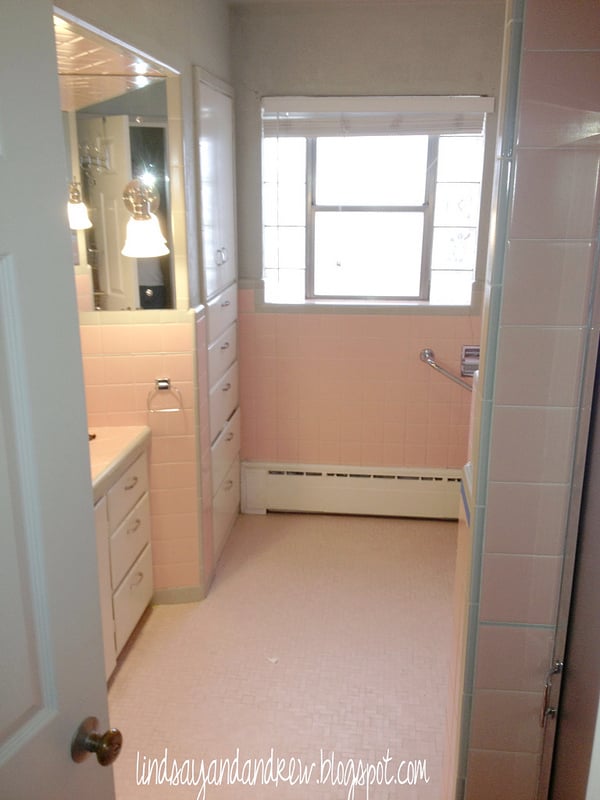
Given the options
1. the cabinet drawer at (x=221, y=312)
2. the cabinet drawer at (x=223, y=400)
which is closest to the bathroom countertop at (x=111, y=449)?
the cabinet drawer at (x=223, y=400)

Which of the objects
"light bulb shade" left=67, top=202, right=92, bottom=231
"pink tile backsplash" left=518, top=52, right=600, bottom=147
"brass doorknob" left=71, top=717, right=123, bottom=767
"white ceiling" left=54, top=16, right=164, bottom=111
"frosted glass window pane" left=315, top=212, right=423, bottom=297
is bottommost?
"brass doorknob" left=71, top=717, right=123, bottom=767

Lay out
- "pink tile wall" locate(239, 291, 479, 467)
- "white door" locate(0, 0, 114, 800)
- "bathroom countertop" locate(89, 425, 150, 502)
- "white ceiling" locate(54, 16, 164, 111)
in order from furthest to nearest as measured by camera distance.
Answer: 1. "pink tile wall" locate(239, 291, 479, 467)
2. "bathroom countertop" locate(89, 425, 150, 502)
3. "white ceiling" locate(54, 16, 164, 111)
4. "white door" locate(0, 0, 114, 800)

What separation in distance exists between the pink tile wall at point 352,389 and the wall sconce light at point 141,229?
1.18 metres

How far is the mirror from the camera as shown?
2635 millimetres

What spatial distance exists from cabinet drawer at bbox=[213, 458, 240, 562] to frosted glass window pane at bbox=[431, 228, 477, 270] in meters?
1.57

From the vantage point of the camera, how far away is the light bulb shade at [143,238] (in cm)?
248

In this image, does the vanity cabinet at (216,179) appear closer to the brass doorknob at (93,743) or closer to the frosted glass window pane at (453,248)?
the frosted glass window pane at (453,248)

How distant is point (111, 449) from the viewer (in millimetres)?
2600

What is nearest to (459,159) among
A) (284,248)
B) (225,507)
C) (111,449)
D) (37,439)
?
(284,248)

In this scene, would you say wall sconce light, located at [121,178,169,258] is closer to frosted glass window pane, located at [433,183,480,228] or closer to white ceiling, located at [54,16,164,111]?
white ceiling, located at [54,16,164,111]

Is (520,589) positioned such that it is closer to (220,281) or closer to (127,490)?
(127,490)

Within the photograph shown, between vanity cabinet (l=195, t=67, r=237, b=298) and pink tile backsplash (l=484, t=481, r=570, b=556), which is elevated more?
vanity cabinet (l=195, t=67, r=237, b=298)

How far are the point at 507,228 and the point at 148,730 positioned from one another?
80.9 inches

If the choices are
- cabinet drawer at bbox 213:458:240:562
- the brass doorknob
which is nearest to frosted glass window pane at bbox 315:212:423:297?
cabinet drawer at bbox 213:458:240:562
